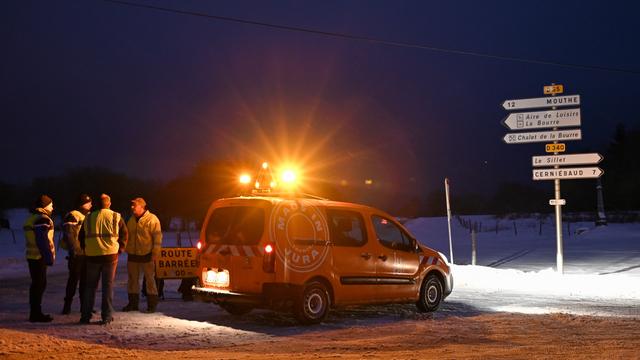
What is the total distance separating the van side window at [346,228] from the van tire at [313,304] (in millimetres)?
780

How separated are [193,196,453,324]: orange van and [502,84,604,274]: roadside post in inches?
326

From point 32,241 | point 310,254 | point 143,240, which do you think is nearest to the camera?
point 32,241

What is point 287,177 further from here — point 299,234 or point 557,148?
point 557,148

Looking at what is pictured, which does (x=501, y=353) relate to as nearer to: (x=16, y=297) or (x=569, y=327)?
(x=569, y=327)

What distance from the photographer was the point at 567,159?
19.5 m

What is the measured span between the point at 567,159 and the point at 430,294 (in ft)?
27.1

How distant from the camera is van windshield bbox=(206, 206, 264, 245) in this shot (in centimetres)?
1086

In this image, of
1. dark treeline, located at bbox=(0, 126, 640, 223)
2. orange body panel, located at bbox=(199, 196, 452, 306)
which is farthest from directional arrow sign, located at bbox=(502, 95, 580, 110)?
dark treeline, located at bbox=(0, 126, 640, 223)

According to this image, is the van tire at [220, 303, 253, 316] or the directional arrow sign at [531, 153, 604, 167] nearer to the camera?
the van tire at [220, 303, 253, 316]

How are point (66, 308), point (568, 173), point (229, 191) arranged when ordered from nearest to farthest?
point (66, 308) → point (568, 173) → point (229, 191)

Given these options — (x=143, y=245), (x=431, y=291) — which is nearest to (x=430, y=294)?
(x=431, y=291)

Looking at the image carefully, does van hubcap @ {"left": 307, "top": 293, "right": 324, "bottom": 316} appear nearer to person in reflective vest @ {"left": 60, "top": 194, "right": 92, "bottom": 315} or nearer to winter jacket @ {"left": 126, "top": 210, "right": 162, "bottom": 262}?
winter jacket @ {"left": 126, "top": 210, "right": 162, "bottom": 262}

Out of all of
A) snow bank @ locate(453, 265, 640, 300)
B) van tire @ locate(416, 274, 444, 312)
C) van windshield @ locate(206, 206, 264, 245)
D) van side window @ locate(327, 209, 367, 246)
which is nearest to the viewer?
van windshield @ locate(206, 206, 264, 245)

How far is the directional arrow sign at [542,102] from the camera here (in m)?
19.3
